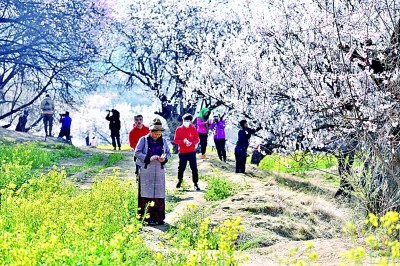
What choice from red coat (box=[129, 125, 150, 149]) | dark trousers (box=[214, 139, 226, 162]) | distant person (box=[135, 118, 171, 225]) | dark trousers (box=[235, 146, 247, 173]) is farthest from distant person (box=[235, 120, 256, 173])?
distant person (box=[135, 118, 171, 225])

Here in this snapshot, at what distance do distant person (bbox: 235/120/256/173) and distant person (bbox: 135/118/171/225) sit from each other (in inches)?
281

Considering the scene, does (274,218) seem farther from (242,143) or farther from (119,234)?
(242,143)

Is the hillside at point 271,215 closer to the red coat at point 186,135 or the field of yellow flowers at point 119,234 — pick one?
the field of yellow flowers at point 119,234

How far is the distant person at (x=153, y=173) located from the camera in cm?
1020

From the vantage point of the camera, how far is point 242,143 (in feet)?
58.6

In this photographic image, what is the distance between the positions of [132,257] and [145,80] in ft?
105

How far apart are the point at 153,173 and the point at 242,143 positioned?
781 cm

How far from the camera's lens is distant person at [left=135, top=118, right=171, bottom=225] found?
1020 centimetres

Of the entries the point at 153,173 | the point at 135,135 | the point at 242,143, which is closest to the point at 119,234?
the point at 153,173

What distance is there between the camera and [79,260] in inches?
219

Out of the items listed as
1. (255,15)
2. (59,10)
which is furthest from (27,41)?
(255,15)

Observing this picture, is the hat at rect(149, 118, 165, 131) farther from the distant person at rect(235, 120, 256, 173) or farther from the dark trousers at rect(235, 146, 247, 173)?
the dark trousers at rect(235, 146, 247, 173)

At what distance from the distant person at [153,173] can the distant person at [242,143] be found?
23.4ft

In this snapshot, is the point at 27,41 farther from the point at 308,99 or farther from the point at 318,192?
the point at 308,99
